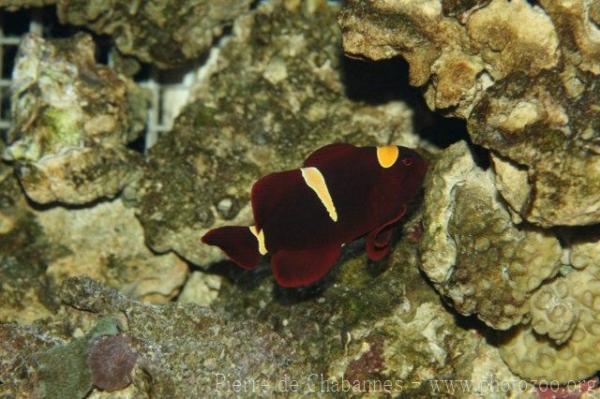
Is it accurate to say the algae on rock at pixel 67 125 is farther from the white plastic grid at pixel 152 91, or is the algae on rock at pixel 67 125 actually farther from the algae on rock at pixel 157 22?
the white plastic grid at pixel 152 91

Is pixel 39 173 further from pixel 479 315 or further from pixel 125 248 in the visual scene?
pixel 479 315

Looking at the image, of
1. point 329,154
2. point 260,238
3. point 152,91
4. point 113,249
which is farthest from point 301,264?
point 152,91

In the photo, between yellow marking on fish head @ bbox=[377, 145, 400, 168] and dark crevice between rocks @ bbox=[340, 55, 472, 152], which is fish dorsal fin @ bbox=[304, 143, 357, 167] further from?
dark crevice between rocks @ bbox=[340, 55, 472, 152]

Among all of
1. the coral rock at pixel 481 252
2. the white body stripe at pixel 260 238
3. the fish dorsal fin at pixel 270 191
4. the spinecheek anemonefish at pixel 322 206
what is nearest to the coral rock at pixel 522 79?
the coral rock at pixel 481 252

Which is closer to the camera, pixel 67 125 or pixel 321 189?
pixel 321 189

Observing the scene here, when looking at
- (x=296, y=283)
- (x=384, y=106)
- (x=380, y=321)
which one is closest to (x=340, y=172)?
(x=296, y=283)

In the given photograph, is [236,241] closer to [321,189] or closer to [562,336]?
[321,189]
